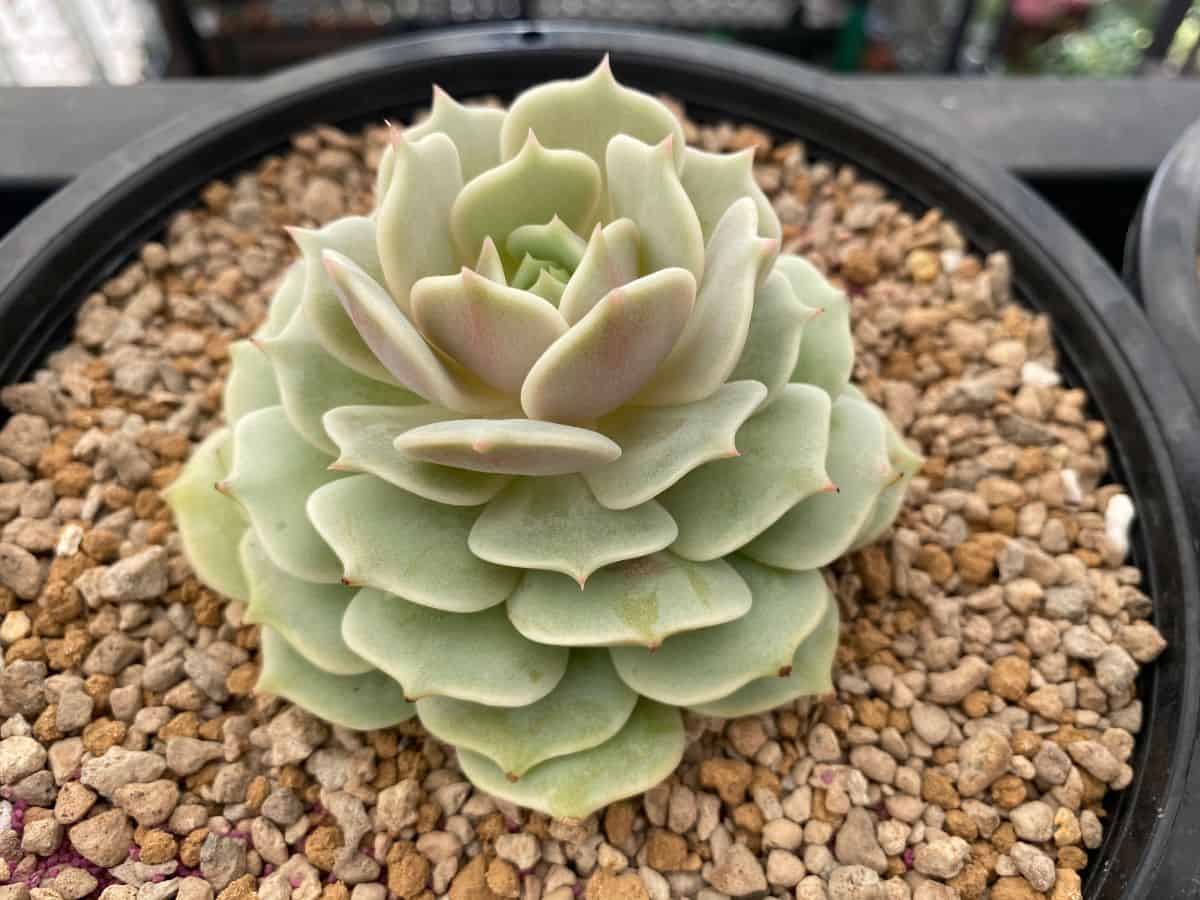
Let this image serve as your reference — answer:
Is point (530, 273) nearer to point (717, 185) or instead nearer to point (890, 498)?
point (717, 185)

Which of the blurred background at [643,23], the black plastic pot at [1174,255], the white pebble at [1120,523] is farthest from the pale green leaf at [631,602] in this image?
the blurred background at [643,23]

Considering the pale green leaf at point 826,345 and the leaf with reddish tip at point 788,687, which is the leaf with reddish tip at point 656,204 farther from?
the leaf with reddish tip at point 788,687

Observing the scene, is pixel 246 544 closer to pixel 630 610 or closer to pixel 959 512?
pixel 630 610

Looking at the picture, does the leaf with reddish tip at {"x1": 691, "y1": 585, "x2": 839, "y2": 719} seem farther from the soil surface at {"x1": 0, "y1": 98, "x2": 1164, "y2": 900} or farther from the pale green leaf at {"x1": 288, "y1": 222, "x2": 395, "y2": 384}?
the pale green leaf at {"x1": 288, "y1": 222, "x2": 395, "y2": 384}

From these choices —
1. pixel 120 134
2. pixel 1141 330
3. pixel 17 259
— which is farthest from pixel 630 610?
pixel 120 134

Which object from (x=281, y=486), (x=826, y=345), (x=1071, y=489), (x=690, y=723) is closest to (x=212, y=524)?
(x=281, y=486)
